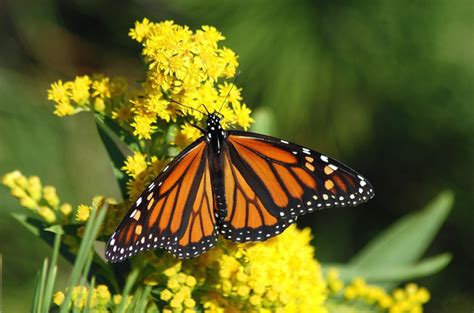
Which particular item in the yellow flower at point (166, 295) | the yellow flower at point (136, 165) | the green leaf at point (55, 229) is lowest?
the yellow flower at point (166, 295)

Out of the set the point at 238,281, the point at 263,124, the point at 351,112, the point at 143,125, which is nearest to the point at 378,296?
the point at 238,281

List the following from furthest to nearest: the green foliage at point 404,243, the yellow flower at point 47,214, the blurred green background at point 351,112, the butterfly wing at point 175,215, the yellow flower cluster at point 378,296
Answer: the blurred green background at point 351,112 < the green foliage at point 404,243 < the yellow flower cluster at point 378,296 < the yellow flower at point 47,214 < the butterfly wing at point 175,215

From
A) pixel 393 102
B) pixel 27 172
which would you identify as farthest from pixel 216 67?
pixel 27 172

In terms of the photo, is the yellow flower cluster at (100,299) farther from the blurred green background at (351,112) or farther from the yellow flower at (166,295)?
the blurred green background at (351,112)

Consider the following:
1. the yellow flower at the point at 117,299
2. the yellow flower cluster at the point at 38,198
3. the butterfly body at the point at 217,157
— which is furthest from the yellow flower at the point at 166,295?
the yellow flower cluster at the point at 38,198

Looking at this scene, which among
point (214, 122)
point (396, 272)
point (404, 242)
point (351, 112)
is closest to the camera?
point (214, 122)

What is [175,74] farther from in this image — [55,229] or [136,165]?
[55,229]

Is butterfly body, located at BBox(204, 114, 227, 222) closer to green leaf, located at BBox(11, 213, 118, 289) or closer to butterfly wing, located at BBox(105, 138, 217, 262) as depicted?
butterfly wing, located at BBox(105, 138, 217, 262)
